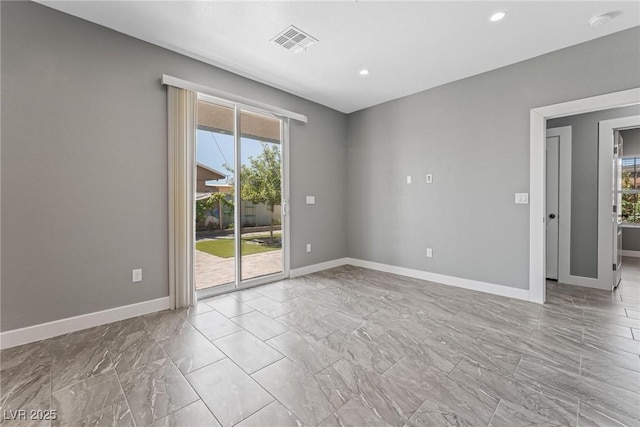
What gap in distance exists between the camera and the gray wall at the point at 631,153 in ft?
18.1

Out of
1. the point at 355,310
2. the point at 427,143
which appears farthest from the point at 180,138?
the point at 427,143

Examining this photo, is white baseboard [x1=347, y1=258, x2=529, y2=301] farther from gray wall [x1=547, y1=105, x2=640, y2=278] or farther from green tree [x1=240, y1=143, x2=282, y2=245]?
green tree [x1=240, y1=143, x2=282, y2=245]

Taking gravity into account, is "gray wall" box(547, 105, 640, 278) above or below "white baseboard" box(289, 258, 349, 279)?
above

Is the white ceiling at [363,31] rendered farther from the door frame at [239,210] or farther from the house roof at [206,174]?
the house roof at [206,174]

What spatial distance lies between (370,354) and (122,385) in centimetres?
173

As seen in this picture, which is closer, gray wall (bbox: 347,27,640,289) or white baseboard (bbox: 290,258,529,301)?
gray wall (bbox: 347,27,640,289)

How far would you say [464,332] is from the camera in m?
2.45

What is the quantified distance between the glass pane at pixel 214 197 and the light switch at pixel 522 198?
3.73m

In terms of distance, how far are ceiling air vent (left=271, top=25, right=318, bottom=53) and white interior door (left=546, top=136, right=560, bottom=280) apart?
3876 mm

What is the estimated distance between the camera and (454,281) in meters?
3.87

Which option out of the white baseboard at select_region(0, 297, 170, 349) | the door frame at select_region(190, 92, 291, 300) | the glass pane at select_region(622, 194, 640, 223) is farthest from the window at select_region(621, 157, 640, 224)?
the white baseboard at select_region(0, 297, 170, 349)

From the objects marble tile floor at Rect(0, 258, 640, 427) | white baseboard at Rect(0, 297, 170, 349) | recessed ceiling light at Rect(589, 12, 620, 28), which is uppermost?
recessed ceiling light at Rect(589, 12, 620, 28)

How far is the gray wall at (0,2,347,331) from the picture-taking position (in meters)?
2.23

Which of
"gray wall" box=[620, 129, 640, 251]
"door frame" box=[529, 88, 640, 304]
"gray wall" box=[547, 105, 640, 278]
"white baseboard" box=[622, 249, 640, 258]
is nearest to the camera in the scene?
"door frame" box=[529, 88, 640, 304]
